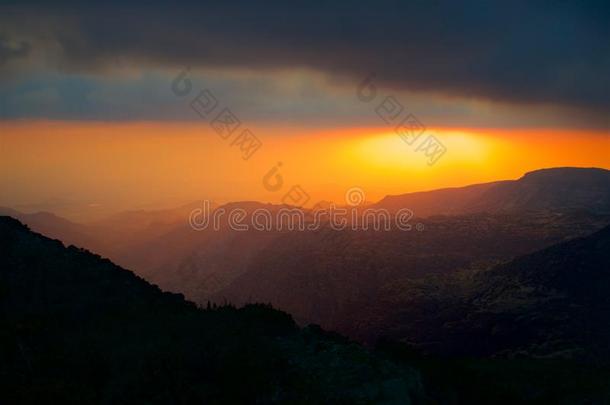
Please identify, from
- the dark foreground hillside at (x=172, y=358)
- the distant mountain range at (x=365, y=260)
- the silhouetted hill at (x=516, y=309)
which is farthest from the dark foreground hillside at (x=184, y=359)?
the distant mountain range at (x=365, y=260)

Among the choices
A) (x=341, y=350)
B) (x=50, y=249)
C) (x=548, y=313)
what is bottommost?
(x=548, y=313)

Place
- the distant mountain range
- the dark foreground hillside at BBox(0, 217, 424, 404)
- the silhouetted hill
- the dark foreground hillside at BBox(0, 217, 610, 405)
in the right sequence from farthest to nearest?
the distant mountain range → the silhouetted hill → the dark foreground hillside at BBox(0, 217, 610, 405) → the dark foreground hillside at BBox(0, 217, 424, 404)

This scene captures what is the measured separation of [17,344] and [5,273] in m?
11.2

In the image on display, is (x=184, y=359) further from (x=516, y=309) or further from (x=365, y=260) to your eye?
(x=365, y=260)

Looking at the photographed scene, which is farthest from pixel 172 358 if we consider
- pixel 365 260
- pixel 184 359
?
pixel 365 260

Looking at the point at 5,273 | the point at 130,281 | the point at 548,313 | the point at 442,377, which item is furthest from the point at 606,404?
the point at 548,313

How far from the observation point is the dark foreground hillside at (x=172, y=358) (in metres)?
18.6

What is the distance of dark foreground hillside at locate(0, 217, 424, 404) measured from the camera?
18.6 metres

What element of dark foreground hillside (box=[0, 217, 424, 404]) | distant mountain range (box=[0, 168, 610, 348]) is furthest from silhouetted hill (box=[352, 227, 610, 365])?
dark foreground hillside (box=[0, 217, 424, 404])

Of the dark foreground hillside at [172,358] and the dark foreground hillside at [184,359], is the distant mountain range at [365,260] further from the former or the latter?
the dark foreground hillside at [172,358]

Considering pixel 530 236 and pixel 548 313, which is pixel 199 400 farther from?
pixel 530 236

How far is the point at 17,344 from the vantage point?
22.0 metres

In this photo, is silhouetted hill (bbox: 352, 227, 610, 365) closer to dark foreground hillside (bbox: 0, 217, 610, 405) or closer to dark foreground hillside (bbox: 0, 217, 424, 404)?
dark foreground hillside (bbox: 0, 217, 610, 405)

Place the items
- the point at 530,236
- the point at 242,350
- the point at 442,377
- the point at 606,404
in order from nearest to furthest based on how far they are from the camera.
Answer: the point at 242,350, the point at 442,377, the point at 606,404, the point at 530,236
